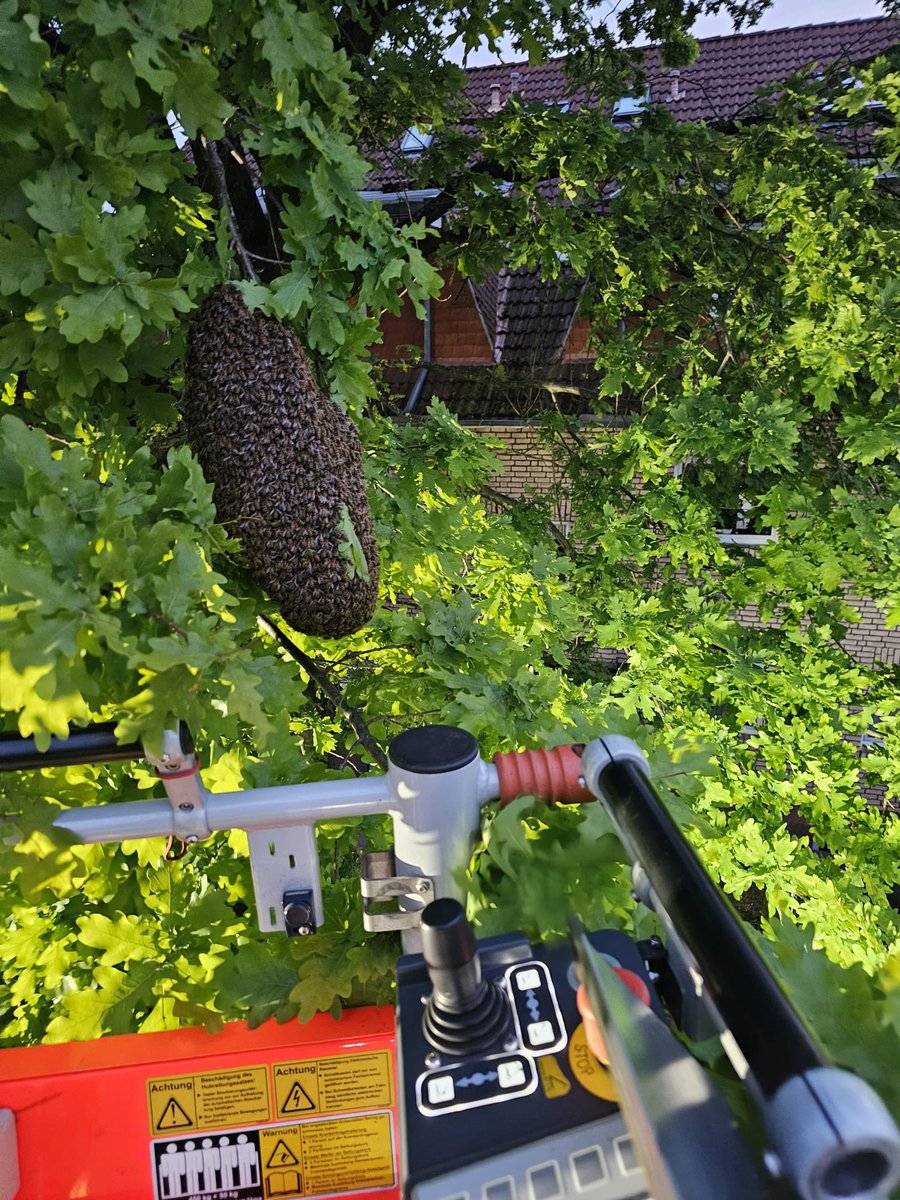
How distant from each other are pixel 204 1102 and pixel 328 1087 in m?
0.19

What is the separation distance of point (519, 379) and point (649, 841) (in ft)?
19.5

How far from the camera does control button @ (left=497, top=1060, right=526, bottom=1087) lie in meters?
0.78

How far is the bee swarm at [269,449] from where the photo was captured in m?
1.81

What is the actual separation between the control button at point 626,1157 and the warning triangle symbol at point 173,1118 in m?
0.80

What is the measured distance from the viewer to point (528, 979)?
891mm

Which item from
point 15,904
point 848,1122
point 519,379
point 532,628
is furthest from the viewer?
point 519,379

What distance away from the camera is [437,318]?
8.88m

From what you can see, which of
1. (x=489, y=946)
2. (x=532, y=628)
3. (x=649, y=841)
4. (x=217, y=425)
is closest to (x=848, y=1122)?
(x=649, y=841)

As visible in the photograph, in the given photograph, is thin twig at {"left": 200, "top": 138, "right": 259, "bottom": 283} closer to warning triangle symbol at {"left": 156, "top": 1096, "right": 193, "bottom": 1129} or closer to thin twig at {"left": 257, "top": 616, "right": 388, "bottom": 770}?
thin twig at {"left": 257, "top": 616, "right": 388, "bottom": 770}

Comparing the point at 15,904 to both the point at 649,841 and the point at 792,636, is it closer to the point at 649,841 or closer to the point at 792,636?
the point at 649,841

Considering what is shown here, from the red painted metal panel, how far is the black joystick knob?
500 mm

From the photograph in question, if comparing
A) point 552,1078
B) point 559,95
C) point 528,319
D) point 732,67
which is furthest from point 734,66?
point 552,1078

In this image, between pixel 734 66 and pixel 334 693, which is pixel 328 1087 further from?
pixel 734 66

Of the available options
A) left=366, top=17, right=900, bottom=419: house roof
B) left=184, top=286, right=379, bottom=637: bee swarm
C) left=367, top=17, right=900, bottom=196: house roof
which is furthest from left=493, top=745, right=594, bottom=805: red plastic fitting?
left=367, top=17, right=900, bottom=196: house roof
